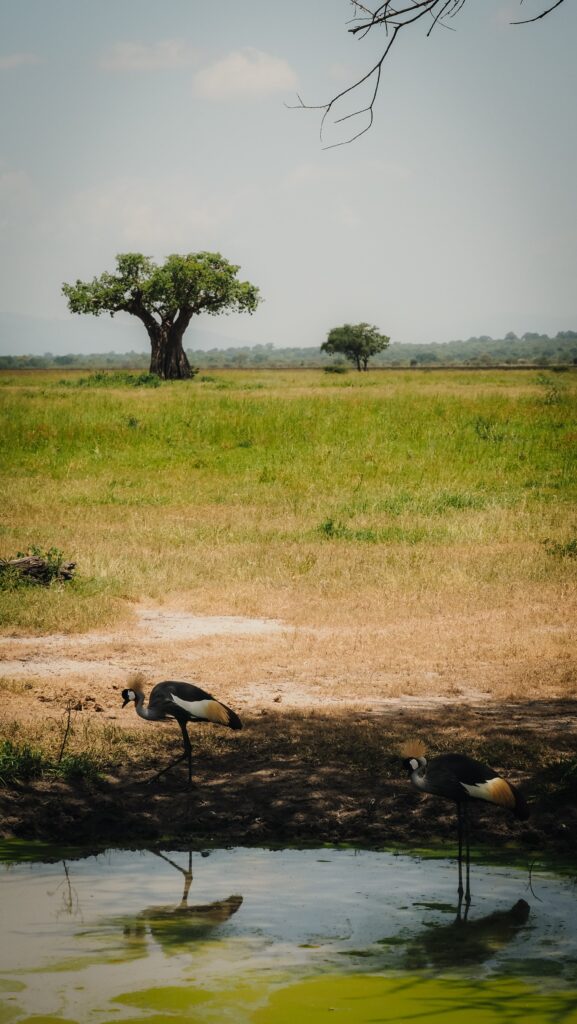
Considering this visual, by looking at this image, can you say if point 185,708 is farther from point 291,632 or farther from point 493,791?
point 291,632

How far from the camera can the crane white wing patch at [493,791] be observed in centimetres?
598

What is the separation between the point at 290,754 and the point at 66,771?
167cm

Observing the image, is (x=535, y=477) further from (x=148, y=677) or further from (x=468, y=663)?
(x=148, y=677)

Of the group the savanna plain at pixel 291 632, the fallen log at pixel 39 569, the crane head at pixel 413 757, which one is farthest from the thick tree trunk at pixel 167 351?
the crane head at pixel 413 757

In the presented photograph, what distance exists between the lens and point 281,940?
5.07 metres

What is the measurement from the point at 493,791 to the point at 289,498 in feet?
53.4

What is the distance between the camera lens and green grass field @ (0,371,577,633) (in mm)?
14016

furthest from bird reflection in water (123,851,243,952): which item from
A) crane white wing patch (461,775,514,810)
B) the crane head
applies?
crane white wing patch (461,775,514,810)

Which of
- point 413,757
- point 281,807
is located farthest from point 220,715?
point 413,757

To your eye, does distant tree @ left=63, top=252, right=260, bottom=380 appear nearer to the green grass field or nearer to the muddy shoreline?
the green grass field

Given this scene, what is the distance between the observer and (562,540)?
1705 cm

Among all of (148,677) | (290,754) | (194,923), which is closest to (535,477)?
(148,677)

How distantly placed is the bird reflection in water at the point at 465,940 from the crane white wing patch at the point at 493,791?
63 cm

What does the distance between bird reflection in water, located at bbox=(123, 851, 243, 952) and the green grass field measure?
6.91m
